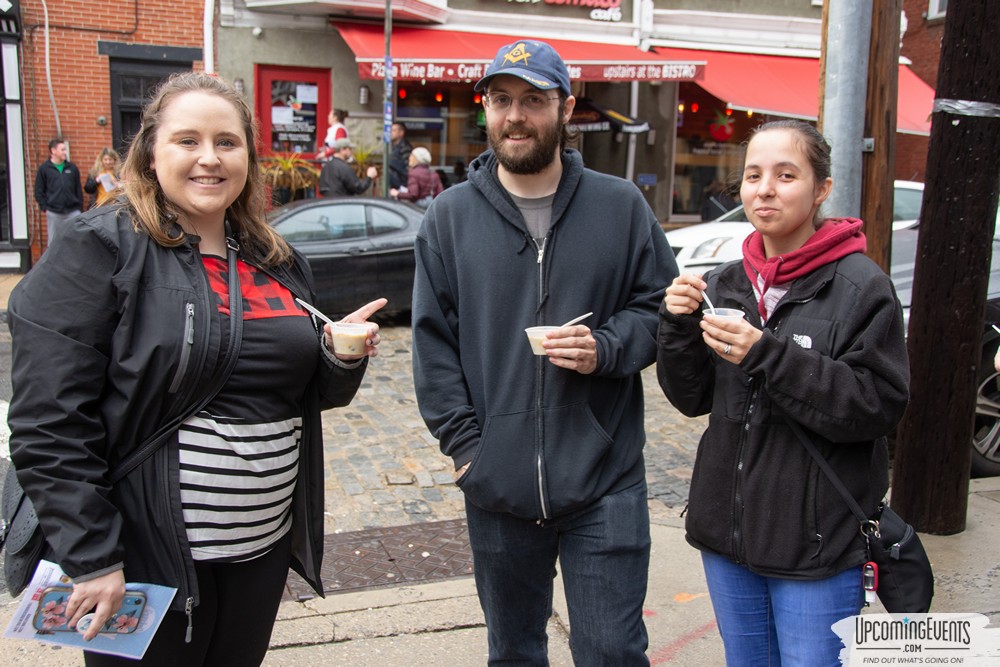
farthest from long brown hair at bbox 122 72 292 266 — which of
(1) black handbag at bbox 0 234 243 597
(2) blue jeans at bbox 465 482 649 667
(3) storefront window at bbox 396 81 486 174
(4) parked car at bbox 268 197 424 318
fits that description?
(3) storefront window at bbox 396 81 486 174

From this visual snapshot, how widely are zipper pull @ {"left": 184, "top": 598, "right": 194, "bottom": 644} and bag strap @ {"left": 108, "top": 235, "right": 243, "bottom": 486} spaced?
0.32m

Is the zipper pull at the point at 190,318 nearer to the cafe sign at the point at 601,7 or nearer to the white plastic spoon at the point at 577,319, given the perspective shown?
the white plastic spoon at the point at 577,319

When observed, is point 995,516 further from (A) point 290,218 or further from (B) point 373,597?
(A) point 290,218

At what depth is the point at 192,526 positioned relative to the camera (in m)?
2.13

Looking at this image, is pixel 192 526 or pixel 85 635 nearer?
pixel 85 635

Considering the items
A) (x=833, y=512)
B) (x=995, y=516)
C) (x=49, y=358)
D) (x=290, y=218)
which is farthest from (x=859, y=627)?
(x=290, y=218)

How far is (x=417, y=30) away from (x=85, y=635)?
46.5 feet

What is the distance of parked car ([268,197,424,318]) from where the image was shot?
924cm

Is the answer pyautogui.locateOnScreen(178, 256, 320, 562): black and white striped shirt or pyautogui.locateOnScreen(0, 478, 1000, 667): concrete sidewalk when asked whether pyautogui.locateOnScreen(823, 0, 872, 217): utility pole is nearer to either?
pyautogui.locateOnScreen(0, 478, 1000, 667): concrete sidewalk

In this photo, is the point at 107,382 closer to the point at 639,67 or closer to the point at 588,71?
the point at 588,71

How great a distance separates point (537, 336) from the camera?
7.90 ft

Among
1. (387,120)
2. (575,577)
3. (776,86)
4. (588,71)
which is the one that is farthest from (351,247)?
(776,86)

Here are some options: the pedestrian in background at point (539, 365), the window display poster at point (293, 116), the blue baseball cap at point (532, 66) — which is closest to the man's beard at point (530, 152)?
the pedestrian in background at point (539, 365)

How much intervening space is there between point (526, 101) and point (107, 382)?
133 cm
